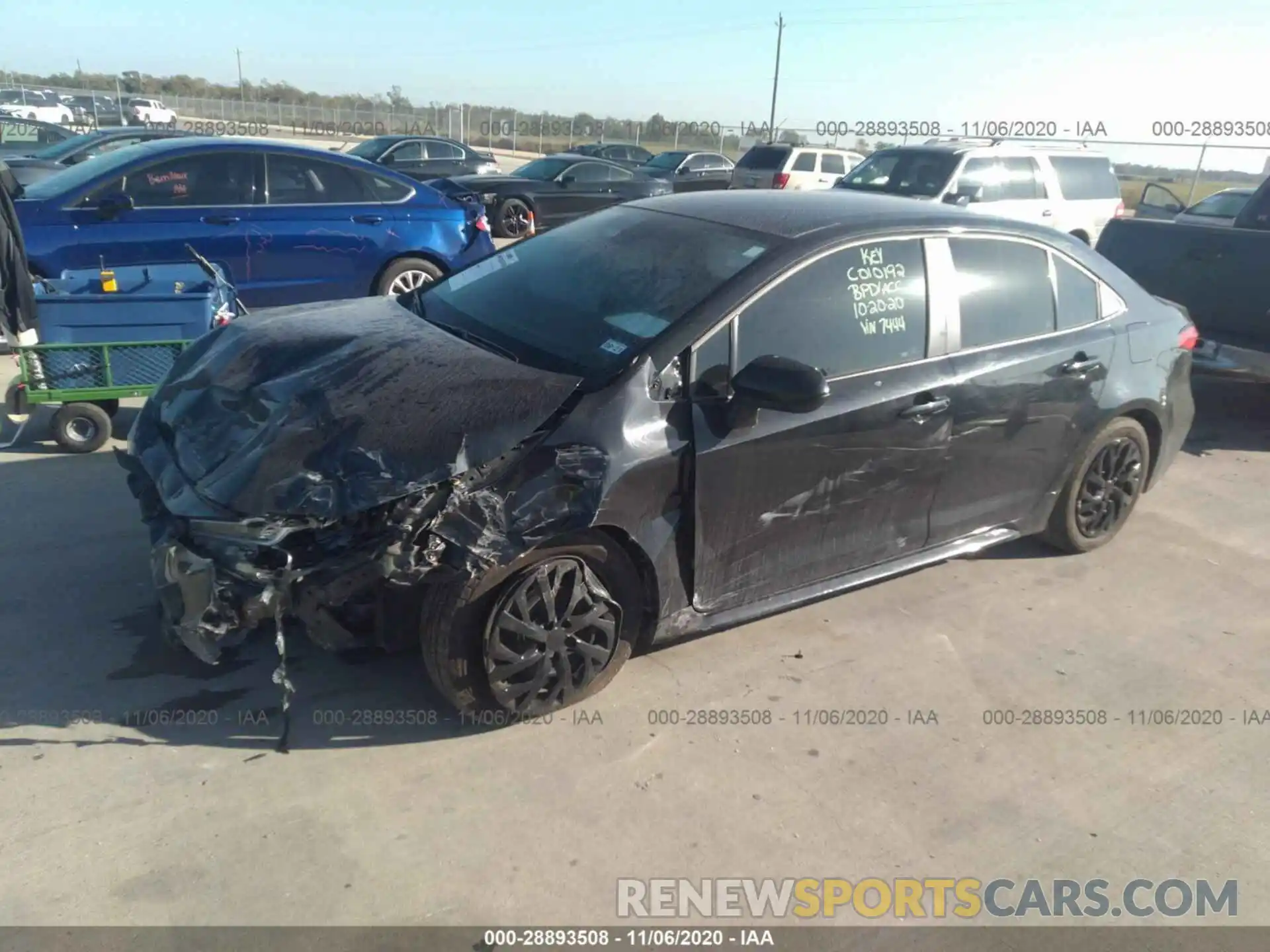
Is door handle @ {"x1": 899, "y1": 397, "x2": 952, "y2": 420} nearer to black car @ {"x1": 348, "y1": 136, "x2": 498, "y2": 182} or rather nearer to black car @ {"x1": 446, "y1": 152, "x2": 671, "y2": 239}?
black car @ {"x1": 446, "y1": 152, "x2": 671, "y2": 239}

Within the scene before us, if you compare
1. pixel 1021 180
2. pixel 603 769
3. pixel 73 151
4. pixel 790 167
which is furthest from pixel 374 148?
pixel 603 769

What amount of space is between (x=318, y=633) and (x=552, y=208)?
14.0m

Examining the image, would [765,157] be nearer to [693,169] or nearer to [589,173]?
[693,169]

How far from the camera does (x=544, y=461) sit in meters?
3.13

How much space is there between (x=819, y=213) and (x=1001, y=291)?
937 millimetres

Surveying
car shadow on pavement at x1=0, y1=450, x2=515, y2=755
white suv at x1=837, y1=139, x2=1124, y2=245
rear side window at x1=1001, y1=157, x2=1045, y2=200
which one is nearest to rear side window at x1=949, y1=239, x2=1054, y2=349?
car shadow on pavement at x1=0, y1=450, x2=515, y2=755

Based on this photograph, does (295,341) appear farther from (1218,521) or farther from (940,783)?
(1218,521)

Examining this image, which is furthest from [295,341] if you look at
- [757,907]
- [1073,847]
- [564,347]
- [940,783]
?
[1073,847]

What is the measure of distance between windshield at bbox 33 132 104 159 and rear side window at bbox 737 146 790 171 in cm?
1123

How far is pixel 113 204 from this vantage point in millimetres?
6910

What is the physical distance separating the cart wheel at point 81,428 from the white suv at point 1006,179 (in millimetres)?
9613

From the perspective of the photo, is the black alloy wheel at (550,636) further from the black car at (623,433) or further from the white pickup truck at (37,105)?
the white pickup truck at (37,105)

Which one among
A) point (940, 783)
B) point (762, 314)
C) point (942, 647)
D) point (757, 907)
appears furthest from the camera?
point (942, 647)

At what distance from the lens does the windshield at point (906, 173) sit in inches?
484
